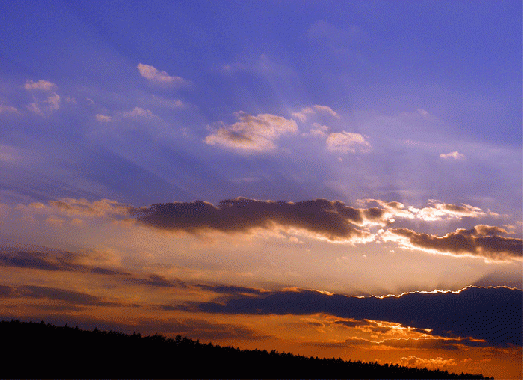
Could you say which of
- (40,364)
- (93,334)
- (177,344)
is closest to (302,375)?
(177,344)

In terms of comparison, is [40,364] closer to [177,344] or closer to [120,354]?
[120,354]

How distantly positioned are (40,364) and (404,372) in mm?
42124

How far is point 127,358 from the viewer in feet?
141

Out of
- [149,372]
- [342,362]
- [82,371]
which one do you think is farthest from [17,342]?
[342,362]

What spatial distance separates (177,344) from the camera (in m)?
49.9

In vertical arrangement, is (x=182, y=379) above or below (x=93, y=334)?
below

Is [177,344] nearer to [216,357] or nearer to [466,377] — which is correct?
[216,357]

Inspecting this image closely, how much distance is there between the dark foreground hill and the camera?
39.8 m

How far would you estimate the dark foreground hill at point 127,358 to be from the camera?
130ft

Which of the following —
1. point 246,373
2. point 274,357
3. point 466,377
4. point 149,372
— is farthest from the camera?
point 466,377

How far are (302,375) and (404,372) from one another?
1749cm

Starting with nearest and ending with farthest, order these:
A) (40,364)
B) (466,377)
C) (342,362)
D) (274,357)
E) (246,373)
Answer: (40,364), (246,373), (274,357), (342,362), (466,377)

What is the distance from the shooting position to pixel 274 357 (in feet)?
175

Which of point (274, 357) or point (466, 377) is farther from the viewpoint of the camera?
point (466, 377)
